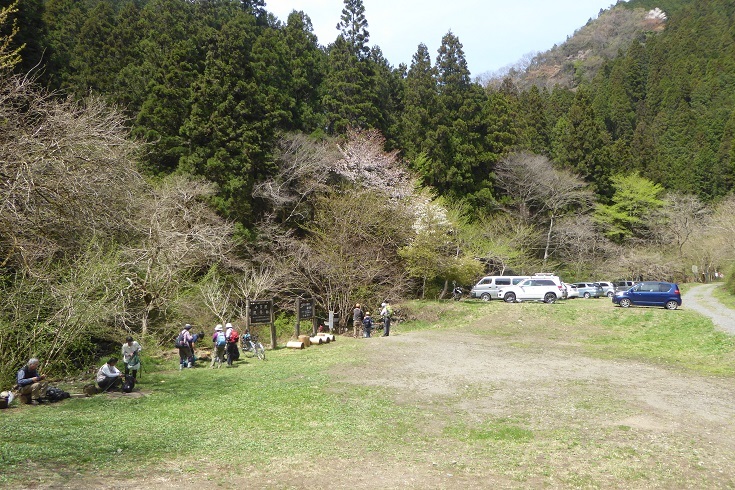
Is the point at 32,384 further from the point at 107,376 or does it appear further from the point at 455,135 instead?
the point at 455,135

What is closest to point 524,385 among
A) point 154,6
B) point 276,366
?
point 276,366

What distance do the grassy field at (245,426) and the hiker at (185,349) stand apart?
0.43 m

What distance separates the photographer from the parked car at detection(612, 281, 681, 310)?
25.5 m

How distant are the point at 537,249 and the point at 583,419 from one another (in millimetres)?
A: 34942

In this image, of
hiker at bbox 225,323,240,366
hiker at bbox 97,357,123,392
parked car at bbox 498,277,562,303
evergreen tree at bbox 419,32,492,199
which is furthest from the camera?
evergreen tree at bbox 419,32,492,199

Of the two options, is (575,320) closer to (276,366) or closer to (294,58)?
(276,366)

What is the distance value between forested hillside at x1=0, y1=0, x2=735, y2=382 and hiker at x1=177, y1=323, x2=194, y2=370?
6.33 feet

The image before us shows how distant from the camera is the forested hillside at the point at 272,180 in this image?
12969mm

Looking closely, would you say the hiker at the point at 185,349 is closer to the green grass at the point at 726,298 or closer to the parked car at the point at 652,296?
the parked car at the point at 652,296

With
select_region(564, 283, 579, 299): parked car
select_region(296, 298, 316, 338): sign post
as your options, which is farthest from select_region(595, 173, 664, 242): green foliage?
select_region(296, 298, 316, 338): sign post

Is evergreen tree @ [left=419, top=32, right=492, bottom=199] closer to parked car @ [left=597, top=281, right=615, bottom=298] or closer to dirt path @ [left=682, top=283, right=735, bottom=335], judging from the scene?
parked car @ [left=597, top=281, right=615, bottom=298]

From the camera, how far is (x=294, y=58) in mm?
38156

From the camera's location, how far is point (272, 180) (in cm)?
2875

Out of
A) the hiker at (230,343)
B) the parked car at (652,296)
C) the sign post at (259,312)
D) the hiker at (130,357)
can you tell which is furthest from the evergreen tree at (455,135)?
the hiker at (130,357)
